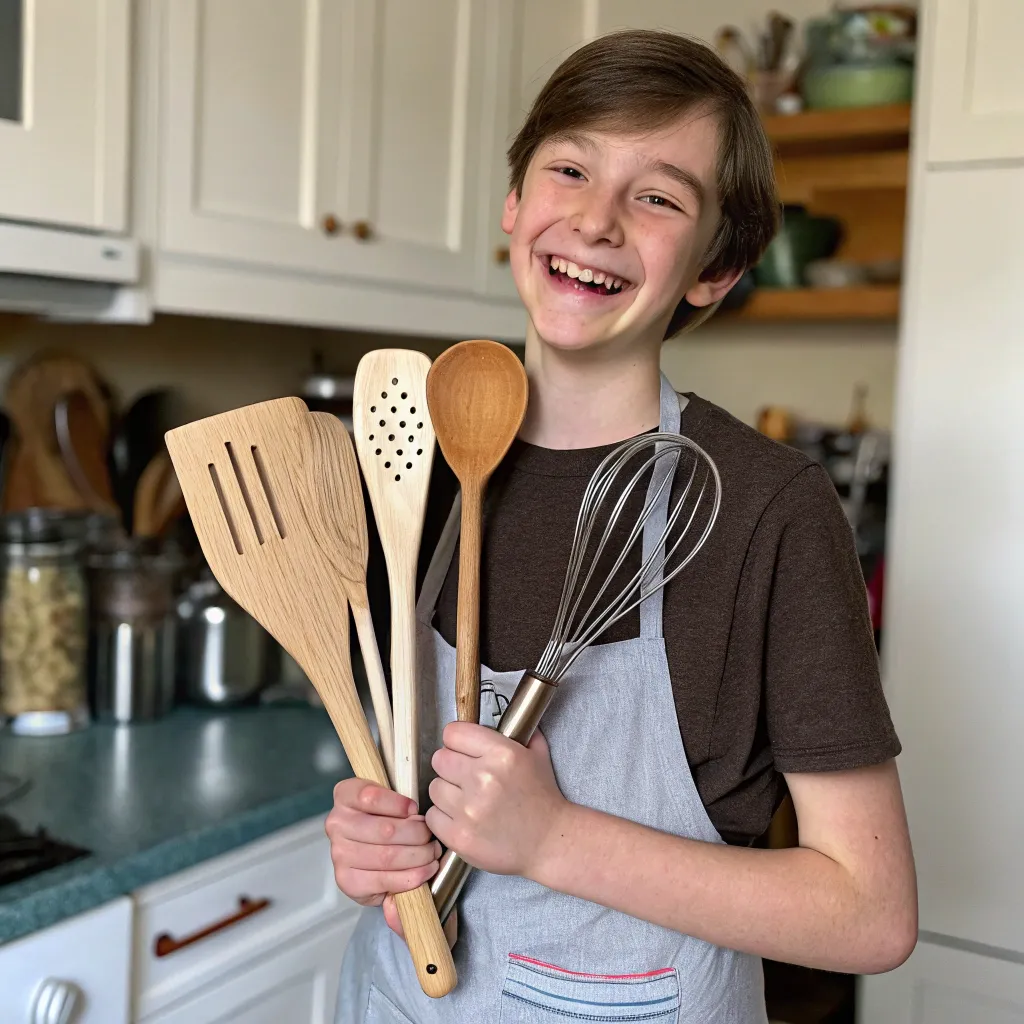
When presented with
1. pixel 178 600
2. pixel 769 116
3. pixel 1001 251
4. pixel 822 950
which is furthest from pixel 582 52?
pixel 769 116

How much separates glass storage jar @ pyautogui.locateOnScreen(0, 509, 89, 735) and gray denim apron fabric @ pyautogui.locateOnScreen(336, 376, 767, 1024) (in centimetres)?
86

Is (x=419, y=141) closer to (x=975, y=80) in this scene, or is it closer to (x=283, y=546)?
(x=975, y=80)

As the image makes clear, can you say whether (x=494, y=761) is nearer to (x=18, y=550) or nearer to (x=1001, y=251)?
(x=18, y=550)

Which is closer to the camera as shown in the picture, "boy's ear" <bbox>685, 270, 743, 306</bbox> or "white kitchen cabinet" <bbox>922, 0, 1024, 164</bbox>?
"boy's ear" <bbox>685, 270, 743, 306</bbox>

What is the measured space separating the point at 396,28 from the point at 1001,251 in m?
0.90

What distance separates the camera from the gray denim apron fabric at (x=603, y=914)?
0.77m

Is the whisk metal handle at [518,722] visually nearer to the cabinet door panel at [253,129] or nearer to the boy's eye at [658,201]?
the boy's eye at [658,201]

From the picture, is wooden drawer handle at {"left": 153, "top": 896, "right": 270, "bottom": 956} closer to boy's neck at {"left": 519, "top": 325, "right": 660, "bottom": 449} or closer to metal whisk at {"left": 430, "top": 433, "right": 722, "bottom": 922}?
metal whisk at {"left": 430, "top": 433, "right": 722, "bottom": 922}

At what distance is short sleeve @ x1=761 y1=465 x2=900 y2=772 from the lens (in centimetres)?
70

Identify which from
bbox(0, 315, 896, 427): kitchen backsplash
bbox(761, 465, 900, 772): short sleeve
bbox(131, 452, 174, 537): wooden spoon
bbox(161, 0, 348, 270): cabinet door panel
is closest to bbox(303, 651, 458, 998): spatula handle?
bbox(761, 465, 900, 772): short sleeve

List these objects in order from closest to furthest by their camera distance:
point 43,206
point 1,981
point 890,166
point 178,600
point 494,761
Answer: point 494,761 → point 1,981 → point 43,206 → point 178,600 → point 890,166

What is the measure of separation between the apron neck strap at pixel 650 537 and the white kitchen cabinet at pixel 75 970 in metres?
0.52

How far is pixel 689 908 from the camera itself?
27.6 inches

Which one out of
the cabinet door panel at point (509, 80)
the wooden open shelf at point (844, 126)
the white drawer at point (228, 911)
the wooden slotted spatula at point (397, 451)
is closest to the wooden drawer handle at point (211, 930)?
the white drawer at point (228, 911)
